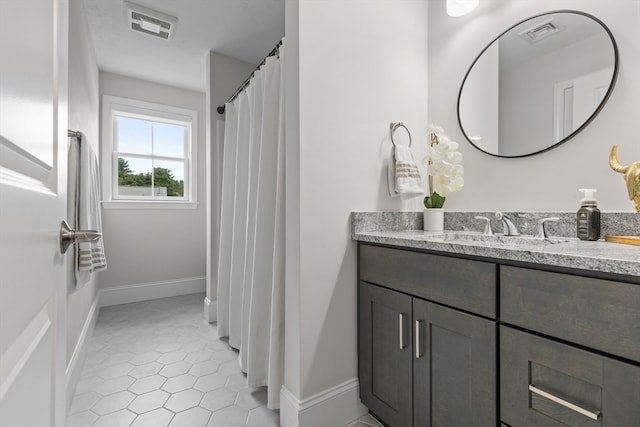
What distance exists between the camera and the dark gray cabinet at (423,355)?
947 mm

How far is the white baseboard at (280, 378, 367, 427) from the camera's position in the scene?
131 cm

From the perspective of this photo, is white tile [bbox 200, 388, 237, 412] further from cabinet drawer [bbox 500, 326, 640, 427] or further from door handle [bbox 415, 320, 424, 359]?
cabinet drawer [bbox 500, 326, 640, 427]

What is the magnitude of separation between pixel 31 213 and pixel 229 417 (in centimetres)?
149

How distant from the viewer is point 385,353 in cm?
130

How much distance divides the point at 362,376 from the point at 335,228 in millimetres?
720

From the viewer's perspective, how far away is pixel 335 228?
142 cm

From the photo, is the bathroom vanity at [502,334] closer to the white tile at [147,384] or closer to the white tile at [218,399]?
the white tile at [218,399]

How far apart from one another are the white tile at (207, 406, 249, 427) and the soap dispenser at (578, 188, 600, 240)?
1697mm

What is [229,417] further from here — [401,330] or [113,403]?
[401,330]

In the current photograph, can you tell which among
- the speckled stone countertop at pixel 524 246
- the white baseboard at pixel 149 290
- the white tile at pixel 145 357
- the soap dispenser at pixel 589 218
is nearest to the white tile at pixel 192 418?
the white tile at pixel 145 357

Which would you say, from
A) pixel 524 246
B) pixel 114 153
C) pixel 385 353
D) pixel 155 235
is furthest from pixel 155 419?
pixel 114 153

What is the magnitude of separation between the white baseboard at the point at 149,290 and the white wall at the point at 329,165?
107 inches

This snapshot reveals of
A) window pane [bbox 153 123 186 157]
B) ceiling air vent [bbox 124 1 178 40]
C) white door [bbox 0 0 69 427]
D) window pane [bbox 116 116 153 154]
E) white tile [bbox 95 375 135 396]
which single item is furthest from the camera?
window pane [bbox 153 123 186 157]

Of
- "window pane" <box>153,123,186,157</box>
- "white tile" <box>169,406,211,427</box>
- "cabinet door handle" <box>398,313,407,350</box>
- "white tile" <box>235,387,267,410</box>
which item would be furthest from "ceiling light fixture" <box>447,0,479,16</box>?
"window pane" <box>153,123,186,157</box>
